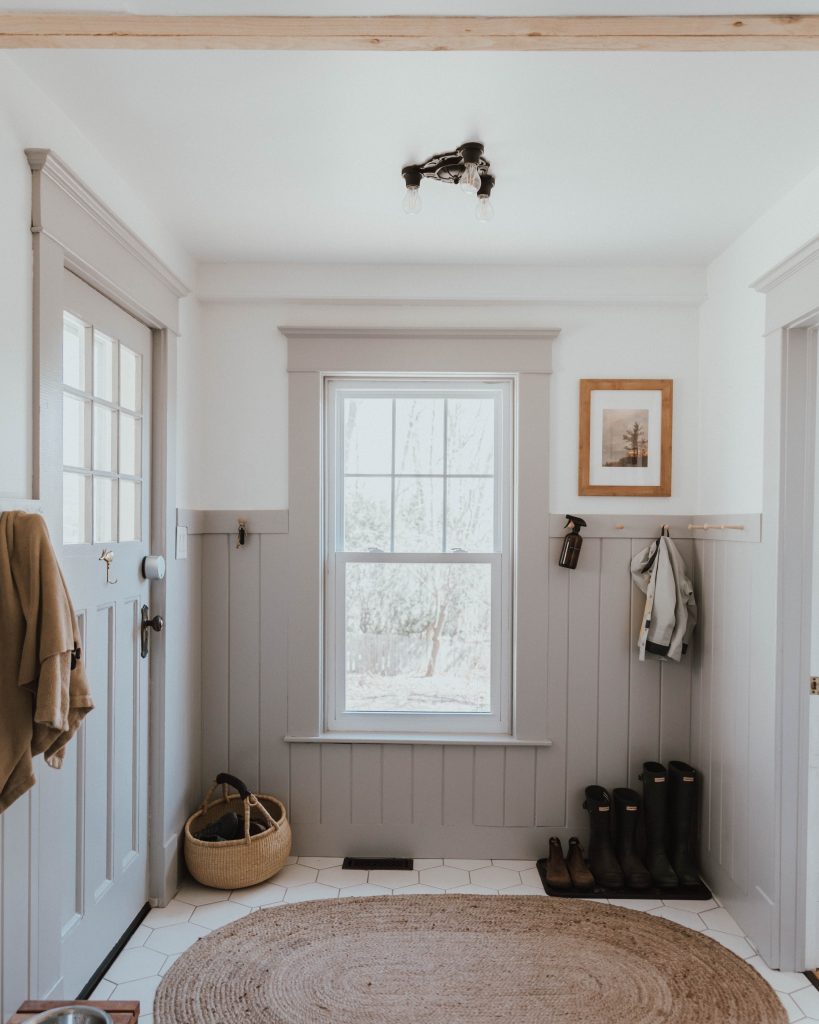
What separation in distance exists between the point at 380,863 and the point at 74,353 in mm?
2261

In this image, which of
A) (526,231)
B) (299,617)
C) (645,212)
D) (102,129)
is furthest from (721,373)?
(102,129)

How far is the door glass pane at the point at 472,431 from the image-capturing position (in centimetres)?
326

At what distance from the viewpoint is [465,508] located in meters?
3.27

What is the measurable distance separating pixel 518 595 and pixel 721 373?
1.18 metres

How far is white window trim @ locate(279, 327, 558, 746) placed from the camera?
315cm

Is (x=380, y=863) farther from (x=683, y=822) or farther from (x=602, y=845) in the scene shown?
(x=683, y=822)

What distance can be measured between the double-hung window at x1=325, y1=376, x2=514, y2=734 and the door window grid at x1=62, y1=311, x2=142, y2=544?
887 millimetres

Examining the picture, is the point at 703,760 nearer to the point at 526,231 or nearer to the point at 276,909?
the point at 276,909

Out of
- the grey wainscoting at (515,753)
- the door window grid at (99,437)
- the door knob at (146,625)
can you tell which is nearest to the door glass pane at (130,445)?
the door window grid at (99,437)

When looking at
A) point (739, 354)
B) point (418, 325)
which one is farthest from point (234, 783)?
point (739, 354)

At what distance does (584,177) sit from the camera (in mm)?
2318

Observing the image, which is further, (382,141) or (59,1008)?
(382,141)

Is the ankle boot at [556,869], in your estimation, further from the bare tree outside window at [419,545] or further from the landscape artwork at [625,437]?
the landscape artwork at [625,437]

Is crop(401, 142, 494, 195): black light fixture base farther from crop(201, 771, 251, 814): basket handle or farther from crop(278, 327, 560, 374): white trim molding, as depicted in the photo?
crop(201, 771, 251, 814): basket handle
